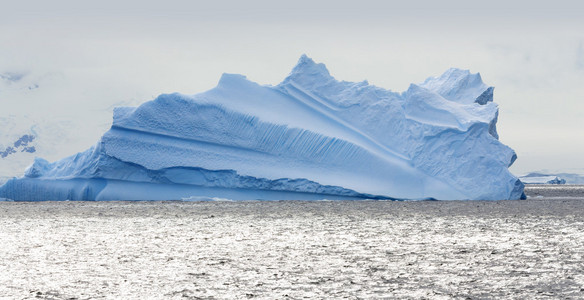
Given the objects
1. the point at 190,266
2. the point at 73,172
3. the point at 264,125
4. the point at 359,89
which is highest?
the point at 359,89

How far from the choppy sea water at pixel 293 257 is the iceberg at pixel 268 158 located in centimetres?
523

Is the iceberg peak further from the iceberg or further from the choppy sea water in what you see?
the choppy sea water

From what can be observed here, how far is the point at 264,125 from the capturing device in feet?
48.6

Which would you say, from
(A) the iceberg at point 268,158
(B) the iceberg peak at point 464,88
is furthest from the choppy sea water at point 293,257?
(B) the iceberg peak at point 464,88

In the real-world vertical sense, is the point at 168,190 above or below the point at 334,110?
below

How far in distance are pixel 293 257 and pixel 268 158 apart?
30.7ft

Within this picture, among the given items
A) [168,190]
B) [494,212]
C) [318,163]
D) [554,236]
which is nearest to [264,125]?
[318,163]

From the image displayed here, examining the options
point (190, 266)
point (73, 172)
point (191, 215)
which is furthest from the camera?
point (73, 172)

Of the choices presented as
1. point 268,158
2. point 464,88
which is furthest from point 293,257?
point 464,88

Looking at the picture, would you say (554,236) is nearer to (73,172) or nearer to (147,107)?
(147,107)

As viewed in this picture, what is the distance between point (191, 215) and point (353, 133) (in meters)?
6.47

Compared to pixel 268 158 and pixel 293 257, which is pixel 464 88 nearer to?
pixel 268 158

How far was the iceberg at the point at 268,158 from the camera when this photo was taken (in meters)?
14.6

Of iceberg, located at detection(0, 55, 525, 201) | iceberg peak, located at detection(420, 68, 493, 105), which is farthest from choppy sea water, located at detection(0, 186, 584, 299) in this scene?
iceberg peak, located at detection(420, 68, 493, 105)
